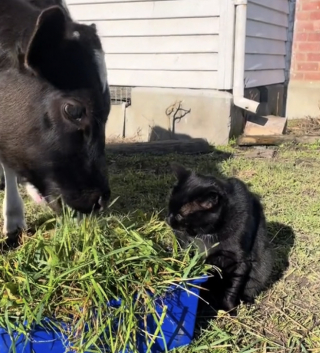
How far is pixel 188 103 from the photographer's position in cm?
661

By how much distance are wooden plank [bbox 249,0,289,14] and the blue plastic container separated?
17.8 feet

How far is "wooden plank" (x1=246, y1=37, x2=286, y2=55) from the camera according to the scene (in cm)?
678

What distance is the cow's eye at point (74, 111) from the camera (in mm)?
2322

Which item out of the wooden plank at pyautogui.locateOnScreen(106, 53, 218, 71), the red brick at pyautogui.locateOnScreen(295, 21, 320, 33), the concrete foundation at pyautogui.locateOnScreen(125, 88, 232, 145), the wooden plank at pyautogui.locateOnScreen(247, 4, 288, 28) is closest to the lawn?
the concrete foundation at pyautogui.locateOnScreen(125, 88, 232, 145)

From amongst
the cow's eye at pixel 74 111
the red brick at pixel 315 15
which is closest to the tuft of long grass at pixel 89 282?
the cow's eye at pixel 74 111

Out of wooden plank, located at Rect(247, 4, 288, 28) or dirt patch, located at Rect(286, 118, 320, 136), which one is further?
dirt patch, located at Rect(286, 118, 320, 136)

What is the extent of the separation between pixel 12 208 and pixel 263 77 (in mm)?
5562

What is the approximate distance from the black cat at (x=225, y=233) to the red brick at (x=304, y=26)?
7113 mm

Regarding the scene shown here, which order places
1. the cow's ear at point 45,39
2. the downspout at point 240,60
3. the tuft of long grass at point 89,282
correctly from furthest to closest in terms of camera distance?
the downspout at point 240,60
the cow's ear at point 45,39
the tuft of long grass at point 89,282

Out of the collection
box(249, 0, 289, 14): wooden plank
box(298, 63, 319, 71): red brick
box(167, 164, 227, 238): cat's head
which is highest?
box(249, 0, 289, 14): wooden plank

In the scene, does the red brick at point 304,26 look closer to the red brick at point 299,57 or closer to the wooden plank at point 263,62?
the red brick at point 299,57

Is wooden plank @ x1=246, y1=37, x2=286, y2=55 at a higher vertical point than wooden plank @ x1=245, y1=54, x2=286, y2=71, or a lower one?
higher

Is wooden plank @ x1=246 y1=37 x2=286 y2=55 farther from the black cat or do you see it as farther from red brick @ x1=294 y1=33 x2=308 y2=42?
the black cat

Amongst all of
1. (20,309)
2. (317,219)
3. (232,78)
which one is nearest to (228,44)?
(232,78)
